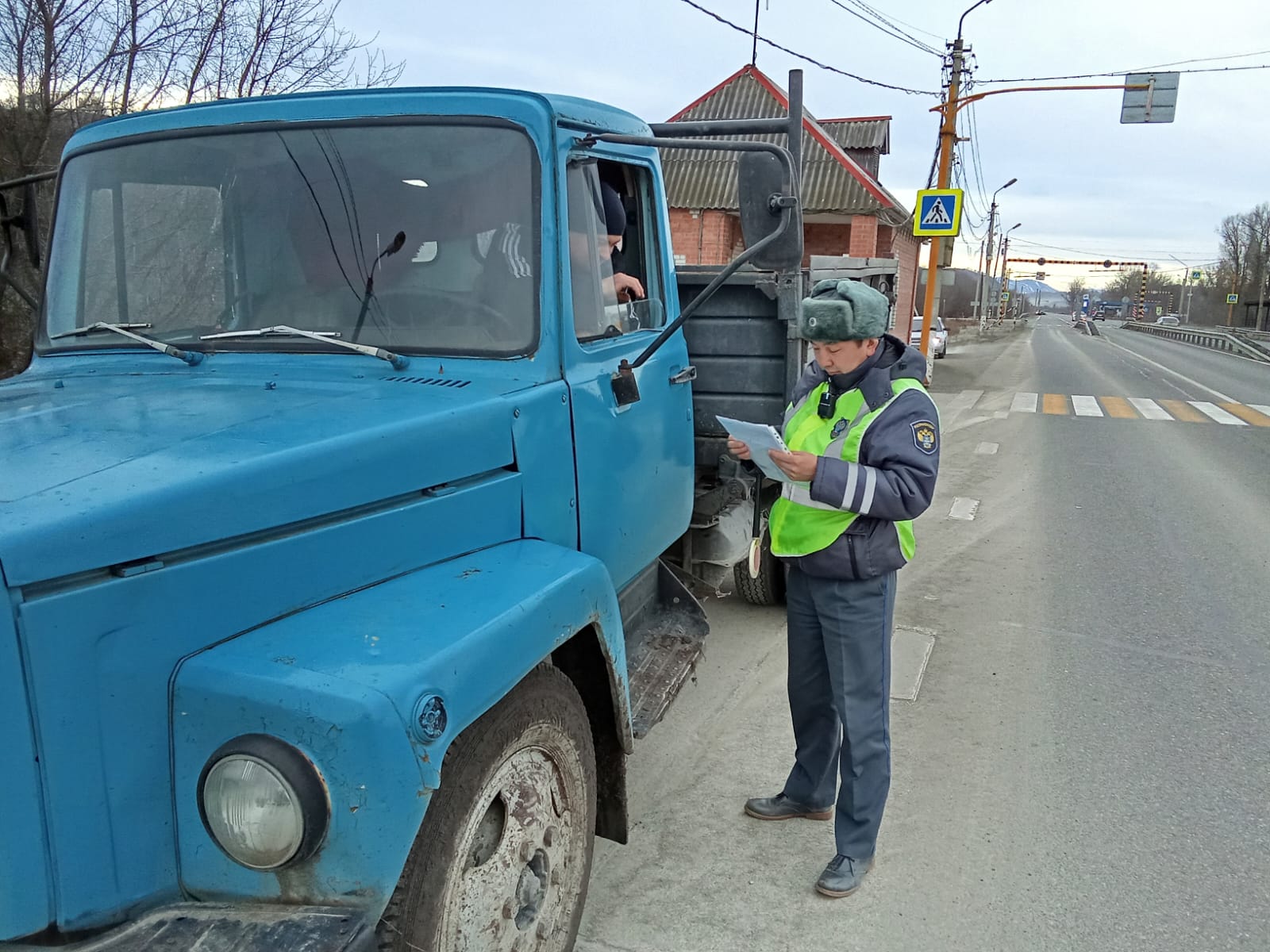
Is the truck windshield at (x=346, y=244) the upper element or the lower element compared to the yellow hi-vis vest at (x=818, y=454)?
upper

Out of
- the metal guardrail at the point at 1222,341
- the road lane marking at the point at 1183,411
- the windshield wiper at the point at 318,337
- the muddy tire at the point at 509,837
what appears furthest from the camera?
the metal guardrail at the point at 1222,341

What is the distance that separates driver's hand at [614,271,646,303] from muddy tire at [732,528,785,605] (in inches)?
95.1

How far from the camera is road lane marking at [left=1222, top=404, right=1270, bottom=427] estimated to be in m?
15.3

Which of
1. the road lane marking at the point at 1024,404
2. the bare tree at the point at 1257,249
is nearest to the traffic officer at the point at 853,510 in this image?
the road lane marking at the point at 1024,404

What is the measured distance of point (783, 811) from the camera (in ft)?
11.7

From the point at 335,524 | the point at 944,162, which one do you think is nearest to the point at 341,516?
the point at 335,524

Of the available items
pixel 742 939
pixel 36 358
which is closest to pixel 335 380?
pixel 36 358

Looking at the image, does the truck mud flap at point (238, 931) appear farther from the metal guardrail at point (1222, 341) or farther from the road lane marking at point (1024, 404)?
the metal guardrail at point (1222, 341)

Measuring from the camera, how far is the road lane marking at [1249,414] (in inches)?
602

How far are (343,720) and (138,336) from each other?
1620 millimetres

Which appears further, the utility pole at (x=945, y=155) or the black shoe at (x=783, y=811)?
the utility pole at (x=945, y=155)

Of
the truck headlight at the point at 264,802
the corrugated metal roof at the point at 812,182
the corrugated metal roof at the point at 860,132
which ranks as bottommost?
the truck headlight at the point at 264,802

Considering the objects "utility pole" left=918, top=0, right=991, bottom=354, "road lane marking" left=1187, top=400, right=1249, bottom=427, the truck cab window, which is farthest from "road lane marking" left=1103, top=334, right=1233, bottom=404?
the truck cab window

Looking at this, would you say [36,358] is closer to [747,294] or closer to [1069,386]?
[747,294]
